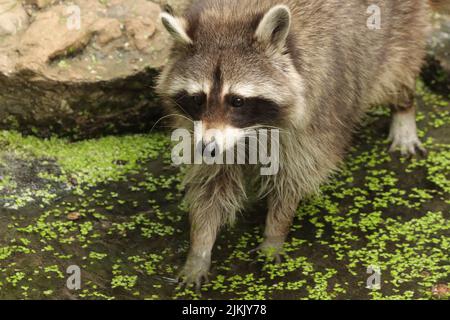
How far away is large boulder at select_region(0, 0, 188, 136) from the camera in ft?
16.9

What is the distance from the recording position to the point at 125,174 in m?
5.34

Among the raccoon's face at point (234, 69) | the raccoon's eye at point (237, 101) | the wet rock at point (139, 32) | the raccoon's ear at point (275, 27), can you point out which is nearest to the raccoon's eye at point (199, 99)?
the raccoon's face at point (234, 69)

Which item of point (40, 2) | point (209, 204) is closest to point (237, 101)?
point (209, 204)

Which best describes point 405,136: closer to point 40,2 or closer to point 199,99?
point 199,99

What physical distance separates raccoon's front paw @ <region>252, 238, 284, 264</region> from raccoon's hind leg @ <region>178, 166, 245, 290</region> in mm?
238

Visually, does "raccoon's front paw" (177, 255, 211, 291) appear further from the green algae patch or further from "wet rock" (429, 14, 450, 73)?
"wet rock" (429, 14, 450, 73)

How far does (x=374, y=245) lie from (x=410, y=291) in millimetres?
486

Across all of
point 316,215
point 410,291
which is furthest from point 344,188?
point 410,291

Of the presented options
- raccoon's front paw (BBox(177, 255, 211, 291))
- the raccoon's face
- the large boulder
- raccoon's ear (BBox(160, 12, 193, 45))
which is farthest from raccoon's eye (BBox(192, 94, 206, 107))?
the large boulder

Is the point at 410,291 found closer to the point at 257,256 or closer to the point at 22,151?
the point at 257,256

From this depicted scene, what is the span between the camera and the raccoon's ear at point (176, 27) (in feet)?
13.6

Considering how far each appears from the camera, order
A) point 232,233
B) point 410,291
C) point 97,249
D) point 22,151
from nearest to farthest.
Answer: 1. point 410,291
2. point 97,249
3. point 232,233
4. point 22,151

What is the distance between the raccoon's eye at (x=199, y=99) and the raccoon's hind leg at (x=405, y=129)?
6.82 ft

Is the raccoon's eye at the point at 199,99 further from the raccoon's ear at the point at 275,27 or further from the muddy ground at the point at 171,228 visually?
the muddy ground at the point at 171,228
